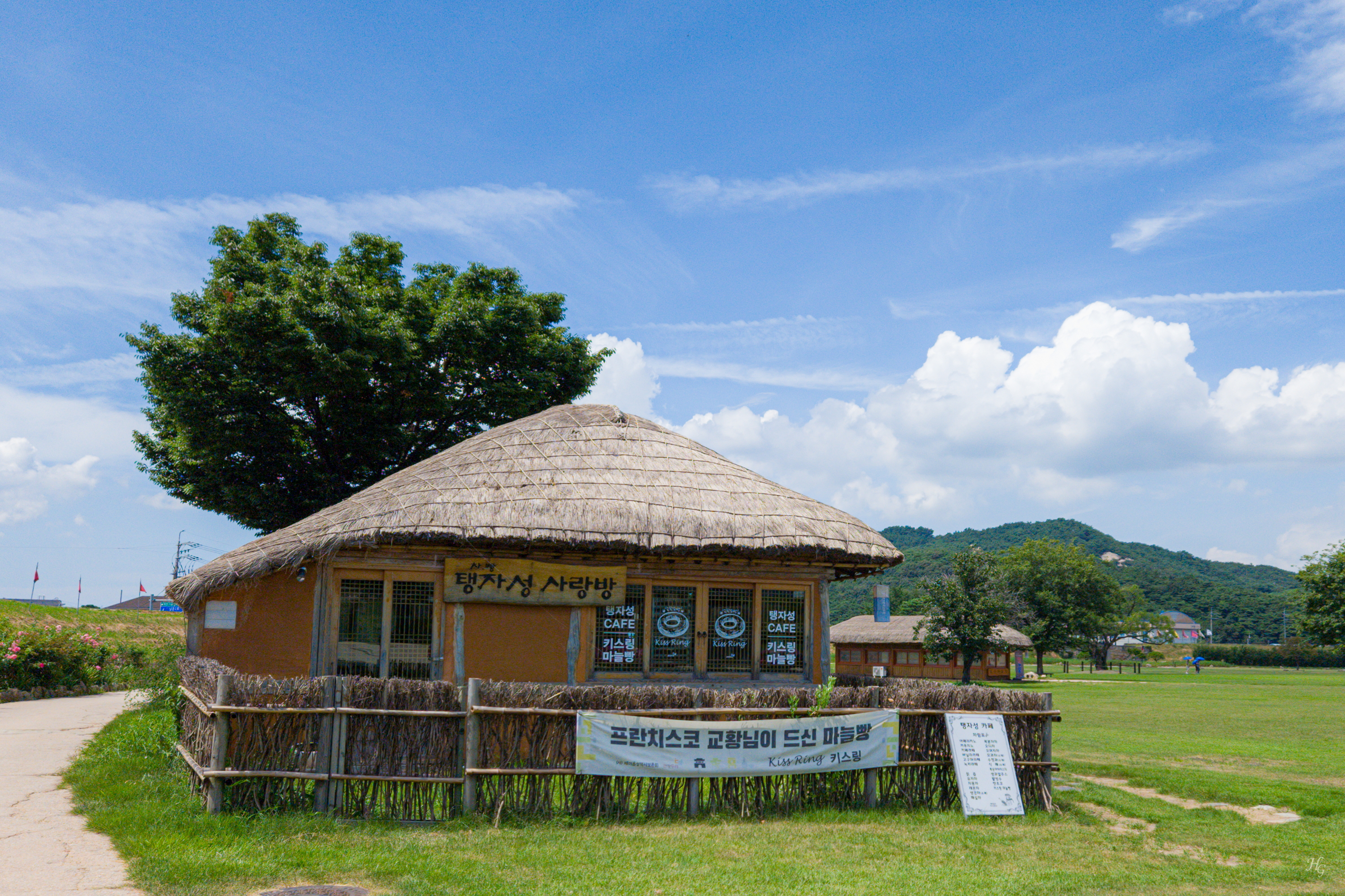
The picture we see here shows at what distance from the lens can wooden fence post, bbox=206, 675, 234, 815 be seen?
7688 millimetres

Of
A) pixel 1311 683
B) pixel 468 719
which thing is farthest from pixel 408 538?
pixel 1311 683

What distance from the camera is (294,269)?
786 inches

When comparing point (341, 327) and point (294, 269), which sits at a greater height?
point (294, 269)

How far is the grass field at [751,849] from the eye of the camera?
6434 millimetres

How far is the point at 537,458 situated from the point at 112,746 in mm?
6487

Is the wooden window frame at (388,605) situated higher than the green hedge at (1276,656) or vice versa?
the wooden window frame at (388,605)

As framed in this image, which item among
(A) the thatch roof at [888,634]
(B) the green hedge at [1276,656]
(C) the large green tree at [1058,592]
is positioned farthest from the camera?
(B) the green hedge at [1276,656]

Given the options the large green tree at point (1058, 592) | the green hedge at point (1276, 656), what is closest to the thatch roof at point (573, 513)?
the large green tree at point (1058, 592)

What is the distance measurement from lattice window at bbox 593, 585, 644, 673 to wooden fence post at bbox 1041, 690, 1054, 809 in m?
5.11

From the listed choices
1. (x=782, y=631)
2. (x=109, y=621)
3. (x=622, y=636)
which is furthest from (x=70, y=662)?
(x=782, y=631)

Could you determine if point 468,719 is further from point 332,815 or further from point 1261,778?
point 1261,778

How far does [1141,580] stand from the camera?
124375mm

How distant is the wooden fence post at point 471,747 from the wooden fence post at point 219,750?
1999 millimetres

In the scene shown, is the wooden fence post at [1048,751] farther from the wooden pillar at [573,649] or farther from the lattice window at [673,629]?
the wooden pillar at [573,649]
